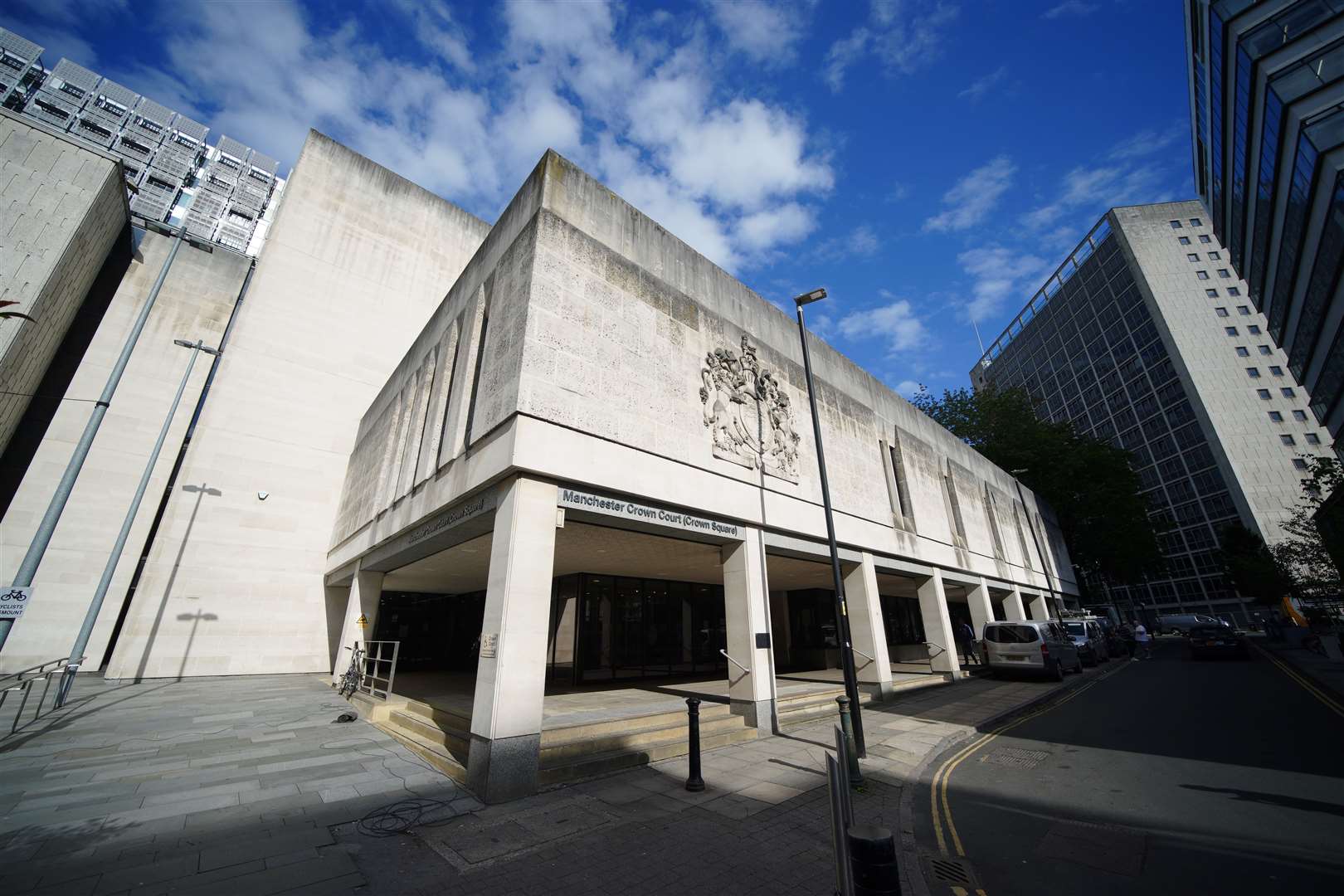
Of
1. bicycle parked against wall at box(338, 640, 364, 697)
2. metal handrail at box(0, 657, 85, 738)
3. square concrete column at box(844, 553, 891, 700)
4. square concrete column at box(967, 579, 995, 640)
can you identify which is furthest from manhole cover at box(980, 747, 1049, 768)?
metal handrail at box(0, 657, 85, 738)

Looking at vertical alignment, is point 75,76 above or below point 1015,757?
above

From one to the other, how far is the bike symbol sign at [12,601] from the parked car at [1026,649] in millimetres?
25175

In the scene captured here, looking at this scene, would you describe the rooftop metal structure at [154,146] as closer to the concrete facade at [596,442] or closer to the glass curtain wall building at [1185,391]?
the concrete facade at [596,442]

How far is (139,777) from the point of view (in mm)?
6594

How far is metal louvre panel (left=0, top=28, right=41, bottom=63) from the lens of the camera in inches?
2304

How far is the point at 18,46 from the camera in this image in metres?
59.4

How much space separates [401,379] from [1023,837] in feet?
59.0

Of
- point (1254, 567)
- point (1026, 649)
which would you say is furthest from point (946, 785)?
point (1254, 567)

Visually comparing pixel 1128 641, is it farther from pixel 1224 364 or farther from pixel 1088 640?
pixel 1224 364

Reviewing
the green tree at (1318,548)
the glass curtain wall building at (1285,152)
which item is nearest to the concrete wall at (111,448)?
the green tree at (1318,548)

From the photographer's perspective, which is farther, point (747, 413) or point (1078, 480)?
point (1078, 480)

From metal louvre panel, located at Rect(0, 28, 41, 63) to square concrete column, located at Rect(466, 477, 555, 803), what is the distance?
101072 millimetres

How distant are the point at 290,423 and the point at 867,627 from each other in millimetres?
22988

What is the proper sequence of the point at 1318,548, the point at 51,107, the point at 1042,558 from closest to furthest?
the point at 1318,548, the point at 1042,558, the point at 51,107
